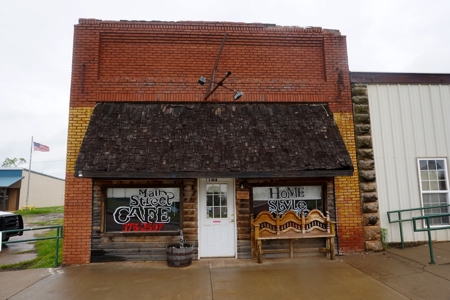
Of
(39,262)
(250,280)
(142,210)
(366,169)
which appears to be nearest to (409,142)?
(366,169)

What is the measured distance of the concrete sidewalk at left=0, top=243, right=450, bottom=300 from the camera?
208 inches

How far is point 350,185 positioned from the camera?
819 cm

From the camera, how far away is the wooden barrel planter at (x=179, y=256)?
272 inches

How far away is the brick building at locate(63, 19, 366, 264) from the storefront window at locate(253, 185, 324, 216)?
27mm

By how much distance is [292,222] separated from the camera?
7520 mm

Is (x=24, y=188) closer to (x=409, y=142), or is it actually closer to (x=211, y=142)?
(x=211, y=142)

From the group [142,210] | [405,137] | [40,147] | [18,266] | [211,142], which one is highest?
[40,147]

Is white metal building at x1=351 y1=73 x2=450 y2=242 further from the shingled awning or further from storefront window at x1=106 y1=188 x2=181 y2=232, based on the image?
storefront window at x1=106 y1=188 x2=181 y2=232

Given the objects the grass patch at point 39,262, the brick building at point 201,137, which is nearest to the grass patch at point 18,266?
the grass patch at point 39,262

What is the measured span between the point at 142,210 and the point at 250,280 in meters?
3.36

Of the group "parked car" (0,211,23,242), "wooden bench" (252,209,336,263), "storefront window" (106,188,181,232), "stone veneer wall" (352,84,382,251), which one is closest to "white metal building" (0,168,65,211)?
"parked car" (0,211,23,242)

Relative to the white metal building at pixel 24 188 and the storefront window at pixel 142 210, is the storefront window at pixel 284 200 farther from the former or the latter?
the white metal building at pixel 24 188

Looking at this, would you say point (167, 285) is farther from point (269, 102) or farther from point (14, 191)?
point (14, 191)

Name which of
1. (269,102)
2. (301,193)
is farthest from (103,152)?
(301,193)
